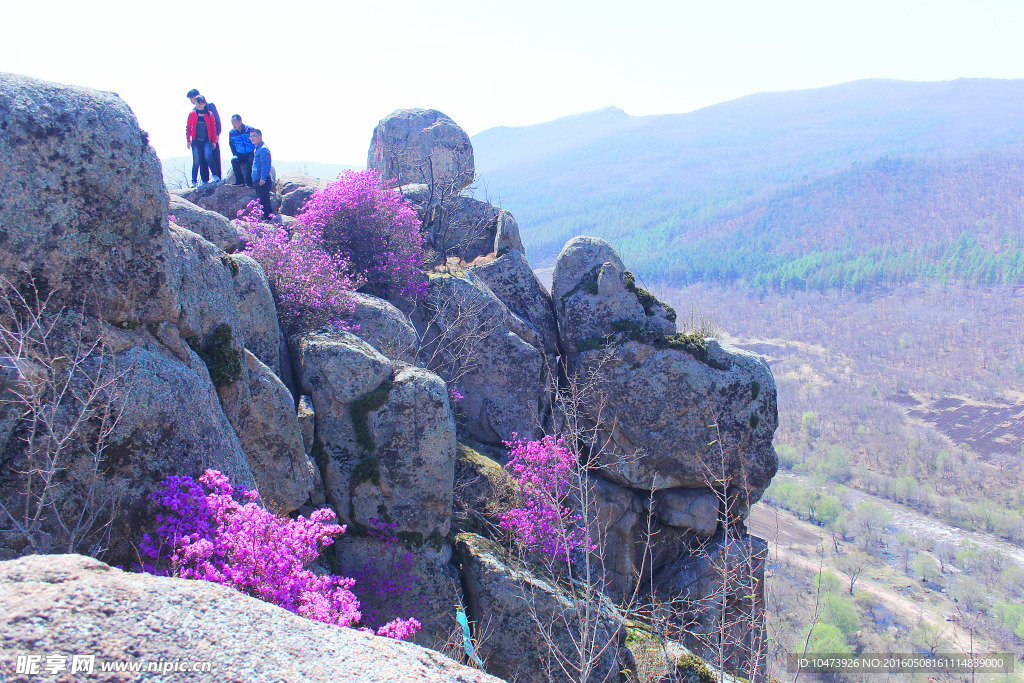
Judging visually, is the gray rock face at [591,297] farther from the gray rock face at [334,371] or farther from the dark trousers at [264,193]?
the dark trousers at [264,193]

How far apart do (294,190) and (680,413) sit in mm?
10835

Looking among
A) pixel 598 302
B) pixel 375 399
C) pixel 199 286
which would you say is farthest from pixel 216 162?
pixel 598 302

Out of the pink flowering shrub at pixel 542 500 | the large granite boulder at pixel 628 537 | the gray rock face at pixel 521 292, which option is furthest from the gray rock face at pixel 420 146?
the pink flowering shrub at pixel 542 500

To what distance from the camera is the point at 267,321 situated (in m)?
8.47

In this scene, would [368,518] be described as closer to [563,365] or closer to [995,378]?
[563,365]

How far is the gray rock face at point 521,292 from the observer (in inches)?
547

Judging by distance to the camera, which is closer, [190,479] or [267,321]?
[190,479]

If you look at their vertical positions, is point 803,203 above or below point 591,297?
below

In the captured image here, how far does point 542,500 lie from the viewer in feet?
33.0

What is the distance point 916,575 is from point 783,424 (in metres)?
35.6

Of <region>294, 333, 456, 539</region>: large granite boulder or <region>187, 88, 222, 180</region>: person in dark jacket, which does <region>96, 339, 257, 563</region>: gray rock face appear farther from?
<region>187, 88, 222, 180</region>: person in dark jacket

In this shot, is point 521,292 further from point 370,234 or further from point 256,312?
point 256,312

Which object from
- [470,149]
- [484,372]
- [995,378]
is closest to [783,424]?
[995,378]

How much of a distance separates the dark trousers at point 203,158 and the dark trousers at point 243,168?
512 millimetres
